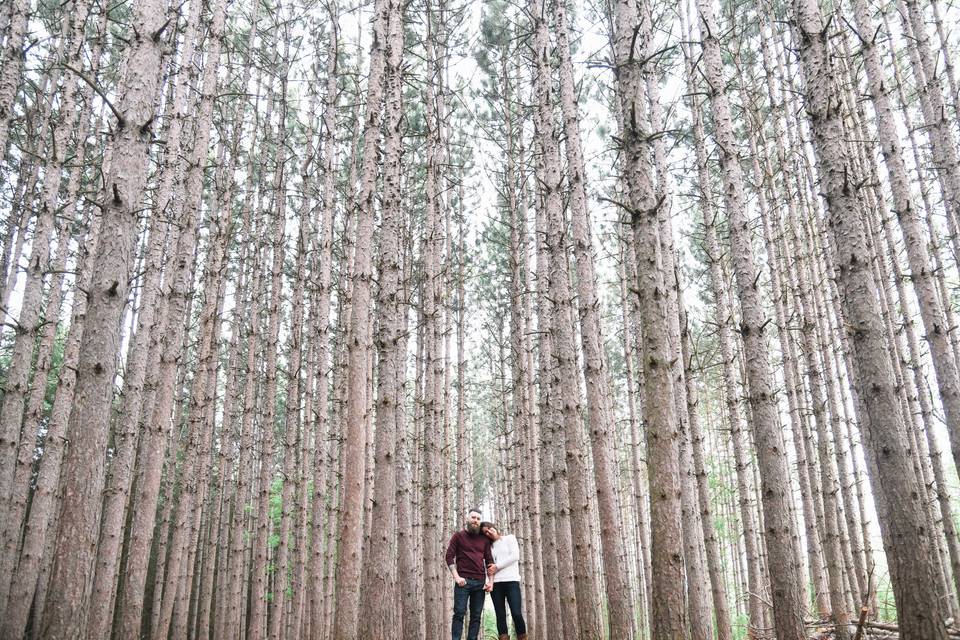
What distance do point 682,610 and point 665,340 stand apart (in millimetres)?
1993

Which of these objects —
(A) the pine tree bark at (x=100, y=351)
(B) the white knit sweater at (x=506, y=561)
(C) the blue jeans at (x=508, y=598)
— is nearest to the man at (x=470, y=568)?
(B) the white knit sweater at (x=506, y=561)

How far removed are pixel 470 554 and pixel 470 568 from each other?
6.2 inches

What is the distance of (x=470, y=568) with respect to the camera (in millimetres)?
7168

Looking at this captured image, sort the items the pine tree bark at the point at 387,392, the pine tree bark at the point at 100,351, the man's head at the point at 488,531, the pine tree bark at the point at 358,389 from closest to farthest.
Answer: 1. the pine tree bark at the point at 100,351
2. the pine tree bark at the point at 387,392
3. the pine tree bark at the point at 358,389
4. the man's head at the point at 488,531

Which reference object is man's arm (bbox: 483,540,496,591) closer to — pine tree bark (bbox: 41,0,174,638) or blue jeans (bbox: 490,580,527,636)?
blue jeans (bbox: 490,580,527,636)

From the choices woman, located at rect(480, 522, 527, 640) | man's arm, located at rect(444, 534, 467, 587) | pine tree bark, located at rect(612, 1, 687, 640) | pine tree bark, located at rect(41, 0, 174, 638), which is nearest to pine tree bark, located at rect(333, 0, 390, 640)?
man's arm, located at rect(444, 534, 467, 587)

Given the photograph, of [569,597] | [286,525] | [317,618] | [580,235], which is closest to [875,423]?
[580,235]

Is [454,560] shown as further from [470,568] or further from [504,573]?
[504,573]

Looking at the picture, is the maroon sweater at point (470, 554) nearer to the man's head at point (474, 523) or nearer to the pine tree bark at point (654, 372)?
the man's head at point (474, 523)

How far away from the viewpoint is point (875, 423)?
4.09 meters

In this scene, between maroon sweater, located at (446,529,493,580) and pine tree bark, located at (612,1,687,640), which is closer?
pine tree bark, located at (612,1,687,640)

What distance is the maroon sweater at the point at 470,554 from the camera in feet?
23.5

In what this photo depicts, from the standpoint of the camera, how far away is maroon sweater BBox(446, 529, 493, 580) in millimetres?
7168

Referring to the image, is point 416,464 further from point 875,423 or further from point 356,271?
point 875,423
